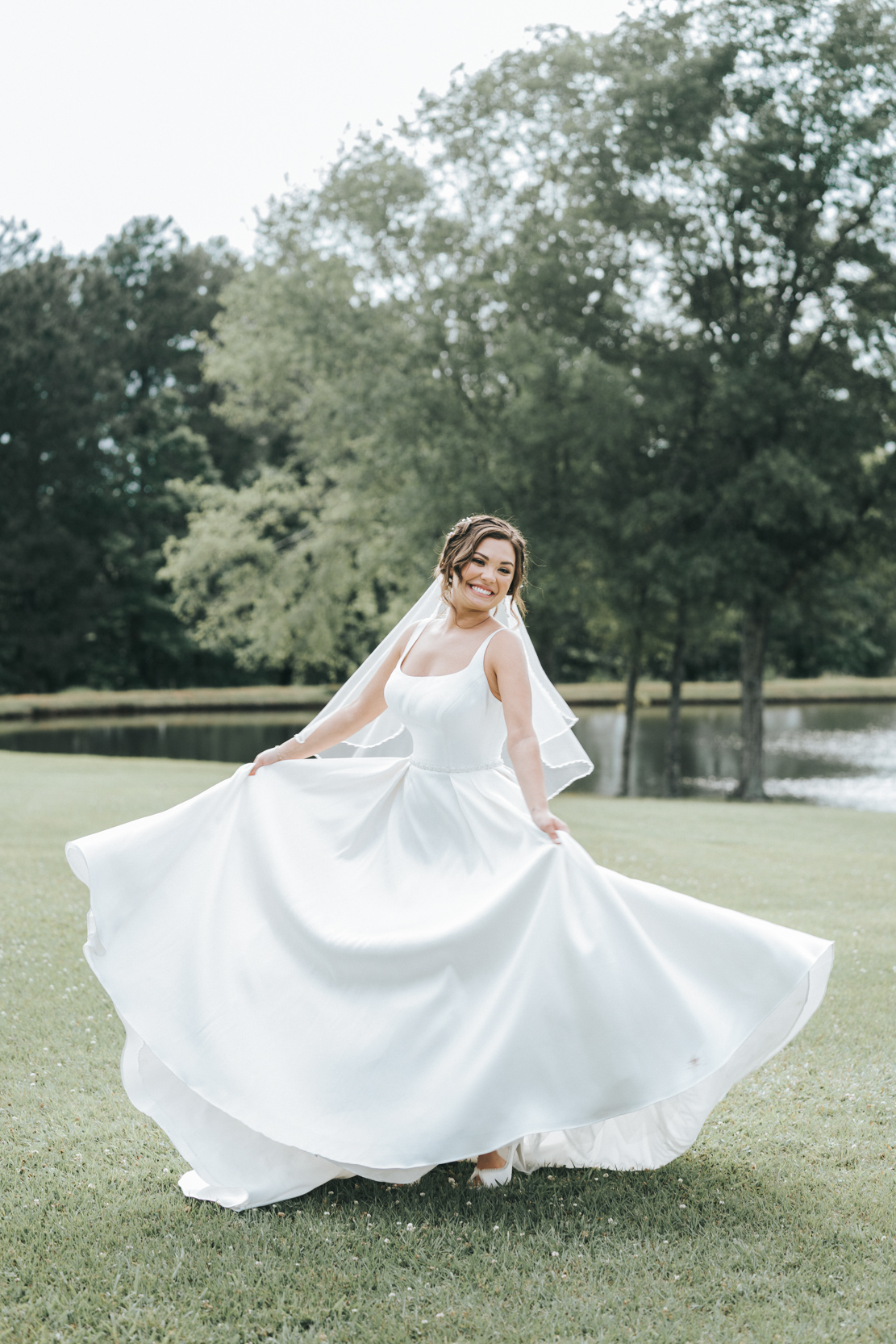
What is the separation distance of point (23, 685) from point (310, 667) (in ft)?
44.7

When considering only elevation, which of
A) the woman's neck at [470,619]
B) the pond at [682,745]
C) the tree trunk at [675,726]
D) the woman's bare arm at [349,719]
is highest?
the woman's neck at [470,619]

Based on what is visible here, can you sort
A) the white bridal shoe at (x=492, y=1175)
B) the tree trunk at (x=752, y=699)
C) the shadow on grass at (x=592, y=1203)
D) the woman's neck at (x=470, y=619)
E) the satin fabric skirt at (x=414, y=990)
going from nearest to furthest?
1. the satin fabric skirt at (x=414, y=990)
2. the shadow on grass at (x=592, y=1203)
3. the white bridal shoe at (x=492, y=1175)
4. the woman's neck at (x=470, y=619)
5. the tree trunk at (x=752, y=699)

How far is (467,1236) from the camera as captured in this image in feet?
12.6

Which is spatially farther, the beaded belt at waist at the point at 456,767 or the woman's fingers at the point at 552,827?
the beaded belt at waist at the point at 456,767

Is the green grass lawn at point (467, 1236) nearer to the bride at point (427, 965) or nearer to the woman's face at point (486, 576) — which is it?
the bride at point (427, 965)

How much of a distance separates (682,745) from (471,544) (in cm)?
3452

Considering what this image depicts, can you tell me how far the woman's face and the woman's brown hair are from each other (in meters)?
0.02

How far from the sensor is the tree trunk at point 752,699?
81.2ft

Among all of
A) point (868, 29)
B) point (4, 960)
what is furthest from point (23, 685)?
point (4, 960)

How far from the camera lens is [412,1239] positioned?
3.78 metres

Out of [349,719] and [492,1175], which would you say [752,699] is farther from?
[492,1175]

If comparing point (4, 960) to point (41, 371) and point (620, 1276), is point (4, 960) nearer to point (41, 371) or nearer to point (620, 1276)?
point (620, 1276)

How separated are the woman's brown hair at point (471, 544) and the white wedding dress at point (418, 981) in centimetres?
44

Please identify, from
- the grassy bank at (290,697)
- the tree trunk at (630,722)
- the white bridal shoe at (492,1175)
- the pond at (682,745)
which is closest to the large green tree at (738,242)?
the tree trunk at (630,722)
